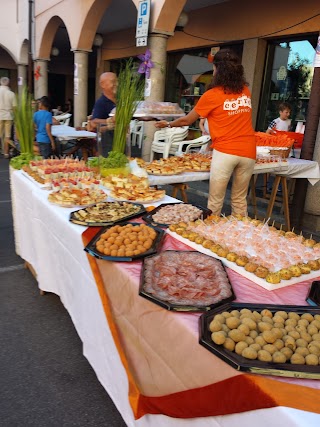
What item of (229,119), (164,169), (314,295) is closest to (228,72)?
(229,119)

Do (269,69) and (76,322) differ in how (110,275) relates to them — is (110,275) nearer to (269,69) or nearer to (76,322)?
(76,322)

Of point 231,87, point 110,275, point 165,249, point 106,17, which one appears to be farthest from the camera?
point 106,17

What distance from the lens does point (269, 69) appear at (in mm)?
7441

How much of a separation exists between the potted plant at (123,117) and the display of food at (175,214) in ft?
3.14

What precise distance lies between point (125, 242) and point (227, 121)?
191 cm

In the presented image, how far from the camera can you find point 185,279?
61.1 inches

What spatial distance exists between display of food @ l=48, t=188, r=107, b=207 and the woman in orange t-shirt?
1208 mm

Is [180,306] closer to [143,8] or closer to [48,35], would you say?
[143,8]

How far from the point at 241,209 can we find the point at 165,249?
2.14m

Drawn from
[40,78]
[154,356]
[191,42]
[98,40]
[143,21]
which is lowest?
[154,356]

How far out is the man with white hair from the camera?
9352mm

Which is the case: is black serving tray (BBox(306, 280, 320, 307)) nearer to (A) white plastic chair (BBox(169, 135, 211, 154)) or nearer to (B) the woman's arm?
(B) the woman's arm

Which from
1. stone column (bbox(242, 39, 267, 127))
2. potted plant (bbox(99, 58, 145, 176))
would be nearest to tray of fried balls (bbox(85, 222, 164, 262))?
potted plant (bbox(99, 58, 145, 176))

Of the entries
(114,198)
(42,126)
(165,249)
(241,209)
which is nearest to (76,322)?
(165,249)
